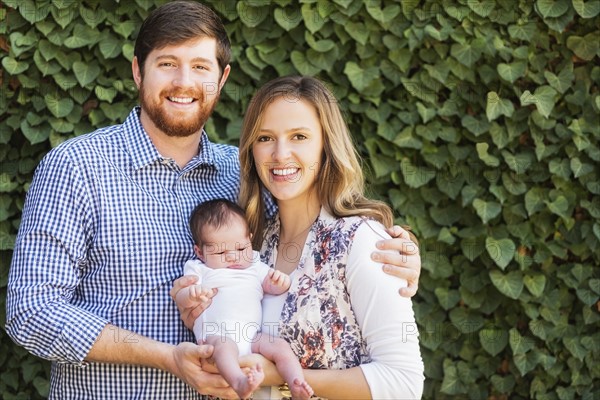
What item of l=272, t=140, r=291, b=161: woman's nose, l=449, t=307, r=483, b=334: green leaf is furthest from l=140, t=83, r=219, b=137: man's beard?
l=449, t=307, r=483, b=334: green leaf

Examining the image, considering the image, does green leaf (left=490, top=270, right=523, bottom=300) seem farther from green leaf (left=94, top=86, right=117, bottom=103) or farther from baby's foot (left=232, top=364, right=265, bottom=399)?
green leaf (left=94, top=86, right=117, bottom=103)

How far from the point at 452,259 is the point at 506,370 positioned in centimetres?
54

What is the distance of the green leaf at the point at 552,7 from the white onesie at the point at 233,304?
68.7 inches

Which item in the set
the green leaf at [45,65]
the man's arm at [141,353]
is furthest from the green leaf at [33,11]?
the man's arm at [141,353]

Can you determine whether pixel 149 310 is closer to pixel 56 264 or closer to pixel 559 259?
pixel 56 264

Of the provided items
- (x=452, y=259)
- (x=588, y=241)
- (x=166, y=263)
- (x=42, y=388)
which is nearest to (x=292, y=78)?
(x=166, y=263)

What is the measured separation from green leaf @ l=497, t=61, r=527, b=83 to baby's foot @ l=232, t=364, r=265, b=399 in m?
1.83

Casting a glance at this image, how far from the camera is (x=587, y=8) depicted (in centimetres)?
321

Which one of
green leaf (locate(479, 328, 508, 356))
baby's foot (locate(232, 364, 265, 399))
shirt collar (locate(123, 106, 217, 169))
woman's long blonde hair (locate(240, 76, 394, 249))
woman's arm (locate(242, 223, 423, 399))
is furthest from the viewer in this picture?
green leaf (locate(479, 328, 508, 356))

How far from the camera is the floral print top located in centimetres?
204

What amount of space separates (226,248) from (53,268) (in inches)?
18.9

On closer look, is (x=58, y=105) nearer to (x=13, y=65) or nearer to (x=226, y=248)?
(x=13, y=65)

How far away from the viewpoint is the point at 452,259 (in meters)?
3.32

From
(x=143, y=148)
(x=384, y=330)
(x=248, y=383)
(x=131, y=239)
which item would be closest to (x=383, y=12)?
(x=143, y=148)
